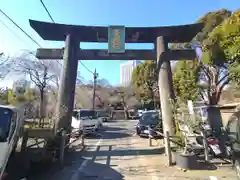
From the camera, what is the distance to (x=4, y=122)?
18.9 feet

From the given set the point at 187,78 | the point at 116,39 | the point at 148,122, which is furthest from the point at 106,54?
the point at 187,78

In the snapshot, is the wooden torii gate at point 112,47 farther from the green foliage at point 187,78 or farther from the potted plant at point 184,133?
the green foliage at point 187,78

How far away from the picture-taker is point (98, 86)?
180 feet

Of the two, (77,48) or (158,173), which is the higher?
(77,48)

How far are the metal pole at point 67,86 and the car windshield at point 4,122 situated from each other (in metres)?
3.79

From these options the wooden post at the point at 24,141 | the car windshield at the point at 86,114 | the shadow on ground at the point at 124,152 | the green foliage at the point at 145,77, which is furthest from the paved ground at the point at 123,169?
the green foliage at the point at 145,77

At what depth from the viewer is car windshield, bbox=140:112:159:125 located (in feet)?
51.7

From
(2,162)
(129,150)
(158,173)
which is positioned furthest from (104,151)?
(2,162)

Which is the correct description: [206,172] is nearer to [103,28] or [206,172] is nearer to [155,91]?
[103,28]

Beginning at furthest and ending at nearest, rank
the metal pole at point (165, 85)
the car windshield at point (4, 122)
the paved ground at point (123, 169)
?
1. the metal pole at point (165, 85)
2. the paved ground at point (123, 169)
3. the car windshield at point (4, 122)

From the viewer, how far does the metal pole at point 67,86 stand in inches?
393

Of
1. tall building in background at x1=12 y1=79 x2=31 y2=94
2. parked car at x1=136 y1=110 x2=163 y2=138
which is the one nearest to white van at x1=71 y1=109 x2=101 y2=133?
parked car at x1=136 y1=110 x2=163 y2=138

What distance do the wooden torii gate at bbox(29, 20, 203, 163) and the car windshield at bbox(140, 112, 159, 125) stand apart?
5.42m

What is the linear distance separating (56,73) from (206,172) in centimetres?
2510
